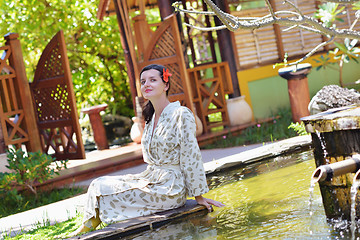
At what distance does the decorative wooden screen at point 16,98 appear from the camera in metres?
8.42

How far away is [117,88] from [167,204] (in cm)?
1022

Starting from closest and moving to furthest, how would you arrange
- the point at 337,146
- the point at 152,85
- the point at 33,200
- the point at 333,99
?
1. the point at 337,146
2. the point at 152,85
3. the point at 33,200
4. the point at 333,99

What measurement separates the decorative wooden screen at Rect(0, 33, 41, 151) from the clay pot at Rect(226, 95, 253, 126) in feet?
12.1

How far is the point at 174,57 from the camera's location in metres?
9.20

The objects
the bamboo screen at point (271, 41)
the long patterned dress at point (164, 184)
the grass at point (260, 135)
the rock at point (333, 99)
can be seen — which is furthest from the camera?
the bamboo screen at point (271, 41)

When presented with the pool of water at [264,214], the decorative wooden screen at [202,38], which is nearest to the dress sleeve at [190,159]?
the pool of water at [264,214]

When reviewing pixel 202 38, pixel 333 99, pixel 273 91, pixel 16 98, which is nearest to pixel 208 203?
pixel 333 99

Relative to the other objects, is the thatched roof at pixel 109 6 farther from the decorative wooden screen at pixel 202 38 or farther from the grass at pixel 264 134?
the grass at pixel 264 134

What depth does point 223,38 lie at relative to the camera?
36.3 ft

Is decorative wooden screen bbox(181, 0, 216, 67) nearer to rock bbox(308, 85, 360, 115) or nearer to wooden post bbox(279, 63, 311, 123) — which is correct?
wooden post bbox(279, 63, 311, 123)

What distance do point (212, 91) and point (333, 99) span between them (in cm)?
291

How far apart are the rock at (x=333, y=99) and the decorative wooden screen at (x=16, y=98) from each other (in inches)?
171

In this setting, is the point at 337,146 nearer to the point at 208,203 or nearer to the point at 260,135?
the point at 208,203

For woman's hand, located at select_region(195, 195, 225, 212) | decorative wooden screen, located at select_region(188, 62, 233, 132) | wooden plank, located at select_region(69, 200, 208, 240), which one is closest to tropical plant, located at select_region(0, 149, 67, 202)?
wooden plank, located at select_region(69, 200, 208, 240)
